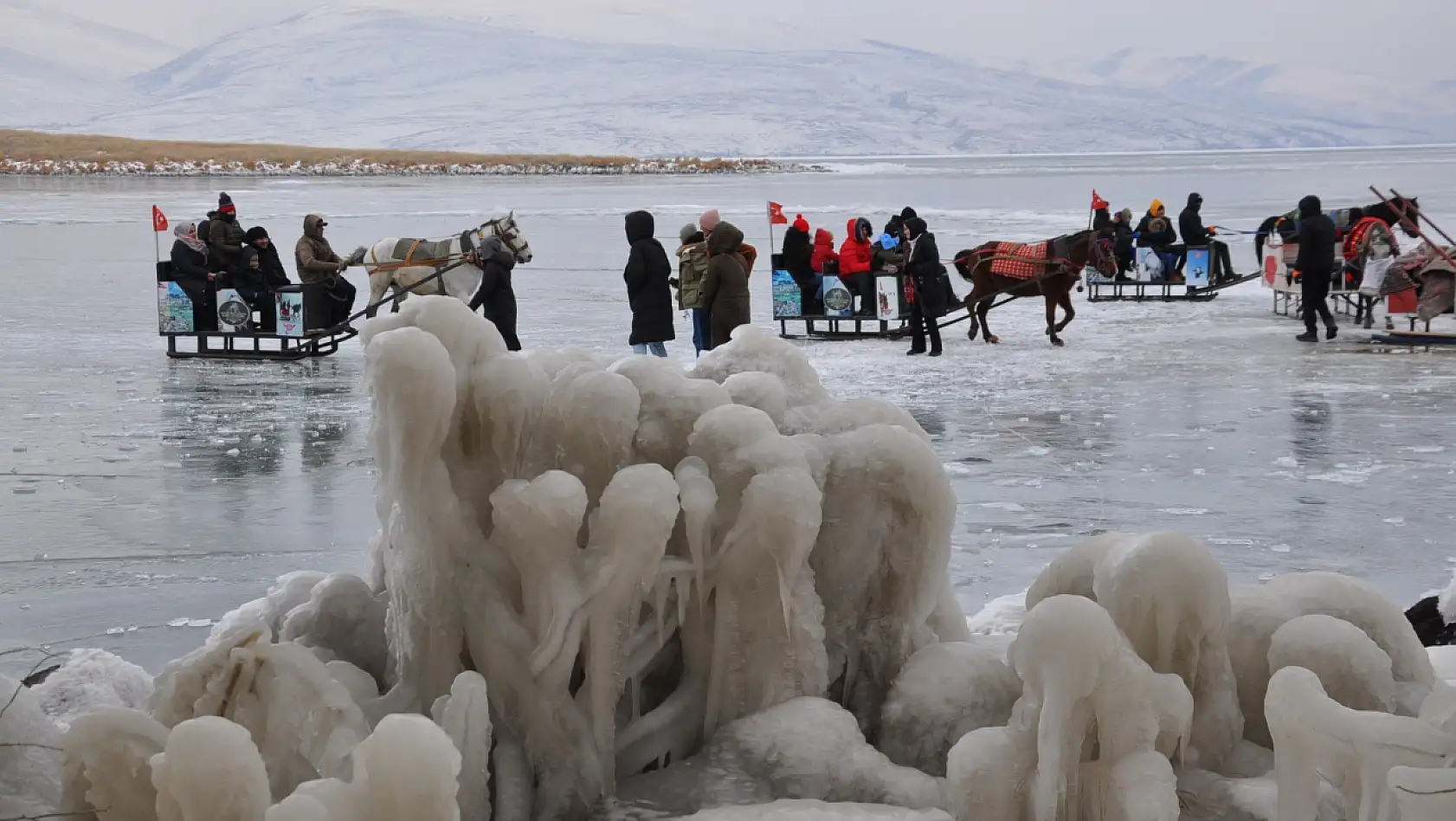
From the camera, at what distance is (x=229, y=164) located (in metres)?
90.1

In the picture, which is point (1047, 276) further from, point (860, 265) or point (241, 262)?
Result: point (241, 262)

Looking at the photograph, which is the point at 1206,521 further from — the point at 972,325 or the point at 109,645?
the point at 972,325

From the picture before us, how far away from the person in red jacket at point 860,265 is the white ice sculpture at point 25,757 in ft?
50.3

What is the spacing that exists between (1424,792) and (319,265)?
15.3 metres

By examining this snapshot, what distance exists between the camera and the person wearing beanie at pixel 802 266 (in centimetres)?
1797

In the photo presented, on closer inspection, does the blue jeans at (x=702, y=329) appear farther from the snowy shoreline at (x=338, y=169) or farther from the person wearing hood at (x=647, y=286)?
the snowy shoreline at (x=338, y=169)

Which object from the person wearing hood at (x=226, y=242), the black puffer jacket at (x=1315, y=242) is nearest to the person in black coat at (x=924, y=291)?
the black puffer jacket at (x=1315, y=242)

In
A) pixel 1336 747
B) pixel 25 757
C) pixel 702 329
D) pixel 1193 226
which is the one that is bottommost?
pixel 25 757

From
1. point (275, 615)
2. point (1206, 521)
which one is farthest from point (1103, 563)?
point (1206, 521)

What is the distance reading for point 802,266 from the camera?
1817 centimetres

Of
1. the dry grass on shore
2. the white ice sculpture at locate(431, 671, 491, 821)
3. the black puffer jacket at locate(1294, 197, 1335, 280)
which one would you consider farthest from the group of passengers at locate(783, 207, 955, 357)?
the dry grass on shore

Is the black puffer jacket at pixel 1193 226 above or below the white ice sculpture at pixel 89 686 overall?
above

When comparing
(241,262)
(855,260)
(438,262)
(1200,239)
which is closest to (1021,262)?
(855,260)

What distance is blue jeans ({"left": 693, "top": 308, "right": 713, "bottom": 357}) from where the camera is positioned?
46.8 ft
